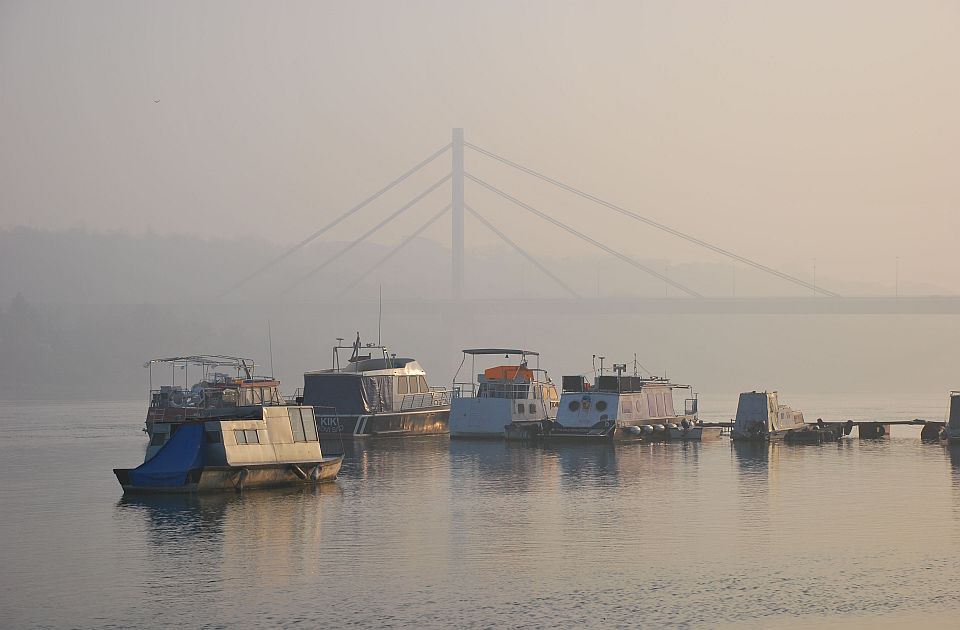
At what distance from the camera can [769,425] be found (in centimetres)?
7625

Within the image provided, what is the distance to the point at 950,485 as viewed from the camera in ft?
171

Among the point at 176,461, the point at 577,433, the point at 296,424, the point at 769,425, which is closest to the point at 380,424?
the point at 577,433

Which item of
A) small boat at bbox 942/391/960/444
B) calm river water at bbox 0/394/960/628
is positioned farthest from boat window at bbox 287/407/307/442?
small boat at bbox 942/391/960/444

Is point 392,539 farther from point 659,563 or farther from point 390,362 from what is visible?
point 390,362

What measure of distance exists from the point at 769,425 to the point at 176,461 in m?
41.4

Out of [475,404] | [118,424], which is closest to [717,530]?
[475,404]

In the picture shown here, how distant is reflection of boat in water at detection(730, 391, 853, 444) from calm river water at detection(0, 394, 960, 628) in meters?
15.9

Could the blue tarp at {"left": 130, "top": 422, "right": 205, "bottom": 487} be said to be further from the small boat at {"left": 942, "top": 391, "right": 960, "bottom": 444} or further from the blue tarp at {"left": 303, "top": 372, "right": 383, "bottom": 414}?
the small boat at {"left": 942, "top": 391, "right": 960, "bottom": 444}

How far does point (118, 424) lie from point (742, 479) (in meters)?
64.3

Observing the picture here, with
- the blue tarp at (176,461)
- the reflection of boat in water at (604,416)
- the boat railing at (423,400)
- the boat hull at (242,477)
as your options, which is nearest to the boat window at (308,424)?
the boat hull at (242,477)

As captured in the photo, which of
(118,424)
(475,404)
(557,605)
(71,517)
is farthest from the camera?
(118,424)

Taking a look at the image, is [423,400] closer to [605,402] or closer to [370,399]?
[370,399]

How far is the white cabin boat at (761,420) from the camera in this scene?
75125mm

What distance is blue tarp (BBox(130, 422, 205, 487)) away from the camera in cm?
4344
